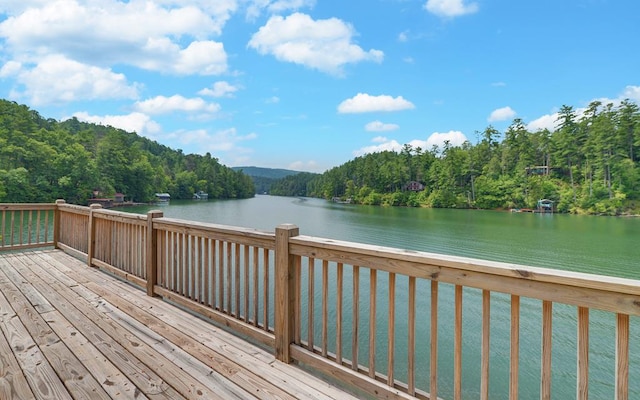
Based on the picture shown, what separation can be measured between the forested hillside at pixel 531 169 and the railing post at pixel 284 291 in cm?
4790

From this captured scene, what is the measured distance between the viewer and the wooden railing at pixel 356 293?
1216 mm

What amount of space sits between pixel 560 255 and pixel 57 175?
4511 cm

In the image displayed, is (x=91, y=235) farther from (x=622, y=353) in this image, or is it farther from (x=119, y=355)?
(x=622, y=353)

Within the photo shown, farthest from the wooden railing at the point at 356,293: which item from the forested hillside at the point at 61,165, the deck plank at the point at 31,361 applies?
the forested hillside at the point at 61,165

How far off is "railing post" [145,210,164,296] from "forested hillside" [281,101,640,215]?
158 feet

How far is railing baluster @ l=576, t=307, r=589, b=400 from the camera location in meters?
1.19

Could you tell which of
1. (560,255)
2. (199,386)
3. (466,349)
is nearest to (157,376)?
(199,386)

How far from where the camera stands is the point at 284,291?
2.20 metres

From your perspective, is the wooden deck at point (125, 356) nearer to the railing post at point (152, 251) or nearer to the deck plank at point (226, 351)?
the deck plank at point (226, 351)

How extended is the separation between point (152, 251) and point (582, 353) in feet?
11.4

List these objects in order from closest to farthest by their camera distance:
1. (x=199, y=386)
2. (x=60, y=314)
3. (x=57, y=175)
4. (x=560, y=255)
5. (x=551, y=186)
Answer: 1. (x=199, y=386)
2. (x=60, y=314)
3. (x=560, y=255)
4. (x=57, y=175)
5. (x=551, y=186)

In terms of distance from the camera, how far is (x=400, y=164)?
6197 centimetres

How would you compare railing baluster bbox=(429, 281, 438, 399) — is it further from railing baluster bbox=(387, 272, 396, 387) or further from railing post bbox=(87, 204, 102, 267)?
railing post bbox=(87, 204, 102, 267)

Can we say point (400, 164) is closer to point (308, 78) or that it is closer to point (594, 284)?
point (308, 78)
